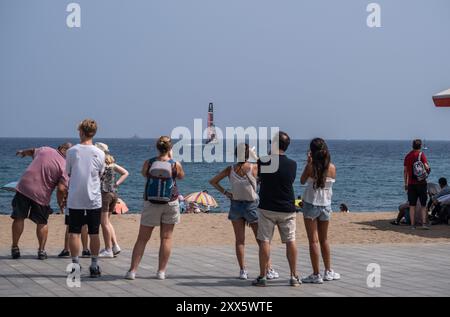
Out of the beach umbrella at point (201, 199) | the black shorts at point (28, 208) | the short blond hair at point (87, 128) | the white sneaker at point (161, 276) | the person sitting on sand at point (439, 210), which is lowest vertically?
the beach umbrella at point (201, 199)

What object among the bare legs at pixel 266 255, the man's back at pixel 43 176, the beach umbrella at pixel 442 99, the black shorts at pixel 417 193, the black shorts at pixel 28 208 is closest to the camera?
the bare legs at pixel 266 255

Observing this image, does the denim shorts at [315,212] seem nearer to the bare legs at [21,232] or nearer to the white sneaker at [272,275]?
the white sneaker at [272,275]

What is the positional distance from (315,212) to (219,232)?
6524 millimetres

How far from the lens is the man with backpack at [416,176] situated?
15344 mm

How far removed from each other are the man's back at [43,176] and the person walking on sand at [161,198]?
6.29ft

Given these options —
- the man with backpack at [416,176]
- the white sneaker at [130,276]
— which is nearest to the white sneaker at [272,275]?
the white sneaker at [130,276]

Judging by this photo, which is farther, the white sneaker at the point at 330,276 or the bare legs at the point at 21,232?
the bare legs at the point at 21,232

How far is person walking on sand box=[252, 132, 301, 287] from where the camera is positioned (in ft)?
28.5

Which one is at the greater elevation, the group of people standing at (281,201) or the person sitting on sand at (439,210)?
the group of people standing at (281,201)

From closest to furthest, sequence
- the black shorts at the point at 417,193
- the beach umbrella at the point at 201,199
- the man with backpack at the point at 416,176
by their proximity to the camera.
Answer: the man with backpack at the point at 416,176
the black shorts at the point at 417,193
the beach umbrella at the point at 201,199
